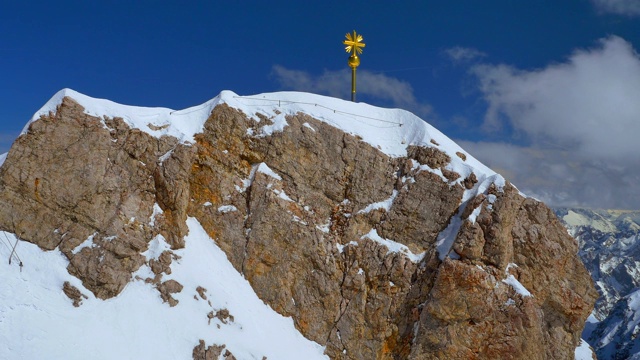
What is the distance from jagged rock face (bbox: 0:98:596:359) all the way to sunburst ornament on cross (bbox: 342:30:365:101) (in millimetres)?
9251

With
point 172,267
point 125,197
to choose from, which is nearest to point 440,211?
point 172,267

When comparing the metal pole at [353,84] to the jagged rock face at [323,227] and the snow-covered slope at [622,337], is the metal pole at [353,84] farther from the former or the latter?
the snow-covered slope at [622,337]

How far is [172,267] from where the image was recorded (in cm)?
2908

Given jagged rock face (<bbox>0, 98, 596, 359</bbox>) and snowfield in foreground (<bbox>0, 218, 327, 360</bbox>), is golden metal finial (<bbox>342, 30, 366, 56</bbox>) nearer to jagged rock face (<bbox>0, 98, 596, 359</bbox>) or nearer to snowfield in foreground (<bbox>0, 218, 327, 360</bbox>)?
jagged rock face (<bbox>0, 98, 596, 359</bbox>)

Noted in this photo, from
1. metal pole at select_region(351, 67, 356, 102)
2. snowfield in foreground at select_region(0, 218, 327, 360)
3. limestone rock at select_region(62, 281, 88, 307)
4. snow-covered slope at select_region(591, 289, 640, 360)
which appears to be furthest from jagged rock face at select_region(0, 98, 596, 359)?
snow-covered slope at select_region(591, 289, 640, 360)

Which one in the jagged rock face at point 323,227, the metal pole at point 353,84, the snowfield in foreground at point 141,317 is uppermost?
the metal pole at point 353,84

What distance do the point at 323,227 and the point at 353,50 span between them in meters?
17.8

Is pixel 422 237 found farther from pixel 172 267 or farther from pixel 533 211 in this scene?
pixel 172 267

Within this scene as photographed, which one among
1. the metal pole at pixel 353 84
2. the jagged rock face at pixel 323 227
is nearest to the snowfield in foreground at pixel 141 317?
the jagged rock face at pixel 323 227

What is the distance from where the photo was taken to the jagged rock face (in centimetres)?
2850

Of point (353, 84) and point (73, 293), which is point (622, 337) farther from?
point (73, 293)

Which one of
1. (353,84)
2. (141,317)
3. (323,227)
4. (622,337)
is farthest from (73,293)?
(622,337)

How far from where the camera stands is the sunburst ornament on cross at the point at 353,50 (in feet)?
139

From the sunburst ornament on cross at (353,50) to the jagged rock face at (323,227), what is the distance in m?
9.25
